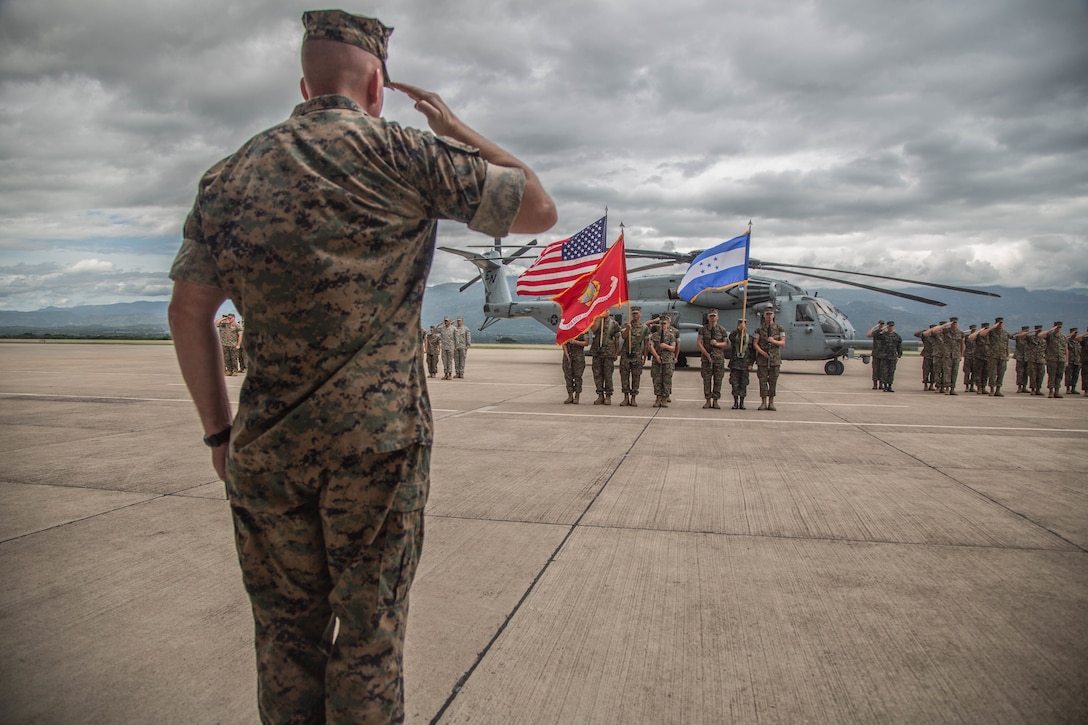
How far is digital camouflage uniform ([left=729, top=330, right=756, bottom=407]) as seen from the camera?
1126 cm

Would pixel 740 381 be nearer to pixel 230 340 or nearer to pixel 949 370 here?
pixel 949 370

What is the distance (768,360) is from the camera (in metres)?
11.0

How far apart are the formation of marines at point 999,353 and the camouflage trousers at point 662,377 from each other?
660cm

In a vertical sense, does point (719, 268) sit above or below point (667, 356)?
above

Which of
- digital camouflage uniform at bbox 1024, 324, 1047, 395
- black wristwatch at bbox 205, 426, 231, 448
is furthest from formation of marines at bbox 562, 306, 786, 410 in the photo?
black wristwatch at bbox 205, 426, 231, 448

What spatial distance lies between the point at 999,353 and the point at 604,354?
916 cm

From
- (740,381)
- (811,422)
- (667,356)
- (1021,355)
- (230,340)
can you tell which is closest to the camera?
(811,422)

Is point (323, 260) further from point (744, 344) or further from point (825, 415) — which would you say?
point (744, 344)

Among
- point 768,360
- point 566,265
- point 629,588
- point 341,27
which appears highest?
point 566,265

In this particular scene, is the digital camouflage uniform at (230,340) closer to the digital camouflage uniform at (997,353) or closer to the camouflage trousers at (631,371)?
the camouflage trousers at (631,371)

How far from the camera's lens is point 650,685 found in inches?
92.6

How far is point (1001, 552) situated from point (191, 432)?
782 cm

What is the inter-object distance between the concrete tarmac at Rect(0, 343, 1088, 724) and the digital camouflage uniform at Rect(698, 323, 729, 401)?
13.7ft

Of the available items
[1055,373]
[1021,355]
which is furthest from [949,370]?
[1055,373]
